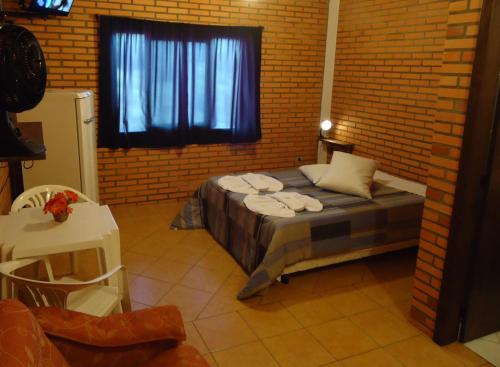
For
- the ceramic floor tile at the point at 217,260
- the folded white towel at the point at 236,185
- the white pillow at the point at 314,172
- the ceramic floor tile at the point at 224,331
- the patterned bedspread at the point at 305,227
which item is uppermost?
the white pillow at the point at 314,172

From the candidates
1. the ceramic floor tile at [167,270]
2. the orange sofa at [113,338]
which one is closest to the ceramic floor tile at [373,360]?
the orange sofa at [113,338]

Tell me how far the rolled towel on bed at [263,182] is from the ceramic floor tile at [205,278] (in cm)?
80

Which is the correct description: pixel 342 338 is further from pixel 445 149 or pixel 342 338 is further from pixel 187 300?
pixel 445 149

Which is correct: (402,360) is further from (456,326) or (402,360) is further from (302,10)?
(302,10)

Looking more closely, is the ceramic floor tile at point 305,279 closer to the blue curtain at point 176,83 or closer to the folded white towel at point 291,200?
the folded white towel at point 291,200

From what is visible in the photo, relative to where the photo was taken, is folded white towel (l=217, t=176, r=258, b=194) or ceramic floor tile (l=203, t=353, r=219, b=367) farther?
folded white towel (l=217, t=176, r=258, b=194)

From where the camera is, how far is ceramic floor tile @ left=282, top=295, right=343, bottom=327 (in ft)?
Answer: 9.20

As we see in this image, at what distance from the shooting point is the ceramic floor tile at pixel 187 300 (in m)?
2.85

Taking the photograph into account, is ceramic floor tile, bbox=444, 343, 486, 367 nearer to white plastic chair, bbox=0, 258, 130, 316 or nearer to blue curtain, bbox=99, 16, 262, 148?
white plastic chair, bbox=0, 258, 130, 316

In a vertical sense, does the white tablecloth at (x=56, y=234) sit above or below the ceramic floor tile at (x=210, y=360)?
above

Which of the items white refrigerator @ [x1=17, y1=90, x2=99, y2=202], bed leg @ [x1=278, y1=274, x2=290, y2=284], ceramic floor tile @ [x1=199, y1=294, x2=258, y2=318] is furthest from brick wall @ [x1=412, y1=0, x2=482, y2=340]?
white refrigerator @ [x1=17, y1=90, x2=99, y2=202]

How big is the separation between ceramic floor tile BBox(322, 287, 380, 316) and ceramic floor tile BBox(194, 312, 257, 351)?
67 centimetres

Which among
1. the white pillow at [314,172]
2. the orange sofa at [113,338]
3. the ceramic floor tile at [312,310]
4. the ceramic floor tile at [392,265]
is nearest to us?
the orange sofa at [113,338]

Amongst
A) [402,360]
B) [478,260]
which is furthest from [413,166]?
[402,360]
